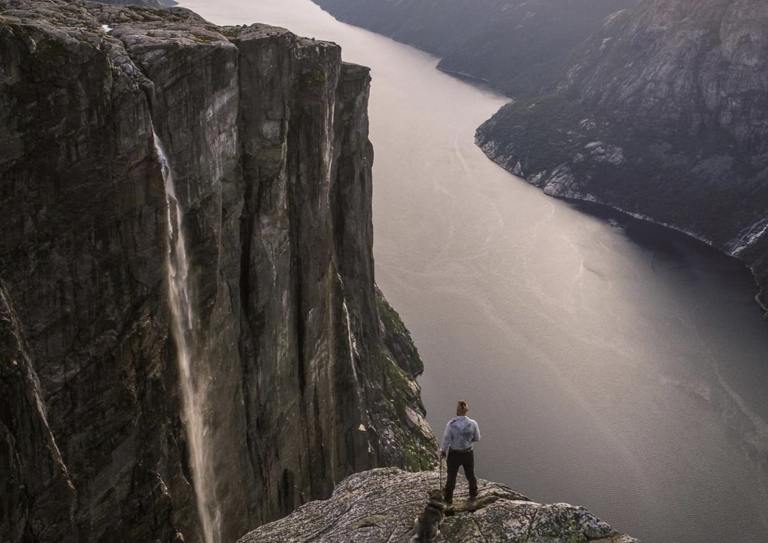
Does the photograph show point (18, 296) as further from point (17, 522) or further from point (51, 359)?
point (17, 522)

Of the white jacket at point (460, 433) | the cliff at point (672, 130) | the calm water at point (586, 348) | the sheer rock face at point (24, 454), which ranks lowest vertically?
the calm water at point (586, 348)

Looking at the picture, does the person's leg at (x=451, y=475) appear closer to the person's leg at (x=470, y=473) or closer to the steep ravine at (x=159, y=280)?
the person's leg at (x=470, y=473)

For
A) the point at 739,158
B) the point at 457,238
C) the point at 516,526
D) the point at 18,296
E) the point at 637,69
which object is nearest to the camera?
the point at 516,526

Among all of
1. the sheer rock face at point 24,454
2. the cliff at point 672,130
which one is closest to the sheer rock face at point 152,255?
the sheer rock face at point 24,454

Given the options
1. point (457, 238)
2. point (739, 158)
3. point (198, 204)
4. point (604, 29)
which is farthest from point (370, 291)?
point (604, 29)

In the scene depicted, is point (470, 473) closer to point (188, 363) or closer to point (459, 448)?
point (459, 448)

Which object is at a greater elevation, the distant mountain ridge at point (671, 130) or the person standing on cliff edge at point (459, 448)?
the distant mountain ridge at point (671, 130)
